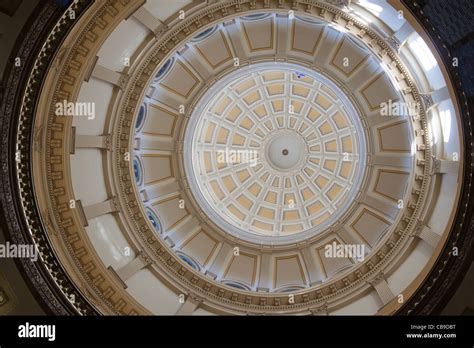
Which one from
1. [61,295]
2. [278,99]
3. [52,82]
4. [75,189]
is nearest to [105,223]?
[75,189]

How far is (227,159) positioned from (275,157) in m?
2.57

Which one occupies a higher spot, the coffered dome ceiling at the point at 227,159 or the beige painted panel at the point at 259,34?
the beige painted panel at the point at 259,34

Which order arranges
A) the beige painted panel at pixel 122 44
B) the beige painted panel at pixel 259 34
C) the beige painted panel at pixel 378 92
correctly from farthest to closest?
the beige painted panel at pixel 378 92 < the beige painted panel at pixel 259 34 < the beige painted panel at pixel 122 44

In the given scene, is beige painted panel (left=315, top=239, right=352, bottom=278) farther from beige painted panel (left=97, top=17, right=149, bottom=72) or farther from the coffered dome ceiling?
beige painted panel (left=97, top=17, right=149, bottom=72)

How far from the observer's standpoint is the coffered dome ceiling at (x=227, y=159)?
16094mm

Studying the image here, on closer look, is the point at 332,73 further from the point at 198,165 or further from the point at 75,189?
the point at 75,189

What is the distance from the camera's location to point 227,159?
28016 millimetres

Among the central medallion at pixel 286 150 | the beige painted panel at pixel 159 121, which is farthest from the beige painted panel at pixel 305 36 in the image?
the central medallion at pixel 286 150

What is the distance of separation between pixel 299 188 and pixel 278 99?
4.79 metres

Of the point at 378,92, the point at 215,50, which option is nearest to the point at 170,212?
the point at 215,50

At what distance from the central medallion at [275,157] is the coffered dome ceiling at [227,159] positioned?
0.37 ft

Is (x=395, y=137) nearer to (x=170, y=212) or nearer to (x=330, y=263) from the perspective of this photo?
(x=330, y=263)

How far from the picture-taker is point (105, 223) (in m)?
18.2

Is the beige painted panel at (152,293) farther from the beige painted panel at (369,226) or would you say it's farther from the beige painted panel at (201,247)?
the beige painted panel at (369,226)
